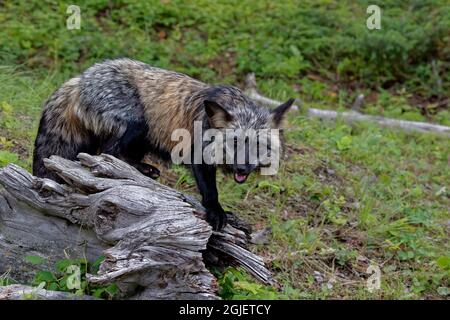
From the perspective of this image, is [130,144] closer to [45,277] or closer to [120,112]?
[120,112]

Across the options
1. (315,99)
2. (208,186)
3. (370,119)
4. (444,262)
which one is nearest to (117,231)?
(208,186)

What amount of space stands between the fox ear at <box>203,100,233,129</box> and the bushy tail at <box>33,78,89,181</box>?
53.6 inches

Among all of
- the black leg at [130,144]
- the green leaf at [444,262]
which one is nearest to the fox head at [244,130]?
the black leg at [130,144]

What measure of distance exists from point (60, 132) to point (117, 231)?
5.75 feet

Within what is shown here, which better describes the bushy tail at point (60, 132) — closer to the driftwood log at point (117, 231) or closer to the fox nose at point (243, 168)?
the driftwood log at point (117, 231)

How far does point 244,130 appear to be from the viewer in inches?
234

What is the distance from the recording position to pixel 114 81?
21.8 feet

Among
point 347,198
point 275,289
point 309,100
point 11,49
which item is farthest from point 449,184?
point 11,49

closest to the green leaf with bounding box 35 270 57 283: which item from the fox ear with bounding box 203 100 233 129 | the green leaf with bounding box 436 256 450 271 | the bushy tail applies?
the bushy tail

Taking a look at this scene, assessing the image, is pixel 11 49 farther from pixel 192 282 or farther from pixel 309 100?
pixel 192 282

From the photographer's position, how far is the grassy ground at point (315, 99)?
284 inches

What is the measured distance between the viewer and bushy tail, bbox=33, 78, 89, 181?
664 cm

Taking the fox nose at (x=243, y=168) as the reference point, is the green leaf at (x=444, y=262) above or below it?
below
